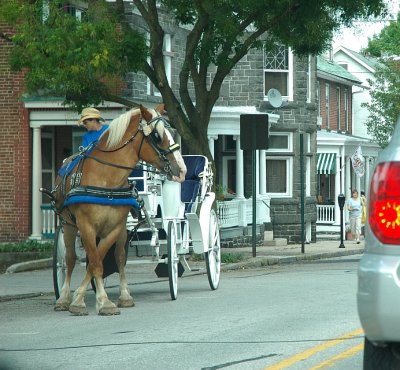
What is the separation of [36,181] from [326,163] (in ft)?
75.8

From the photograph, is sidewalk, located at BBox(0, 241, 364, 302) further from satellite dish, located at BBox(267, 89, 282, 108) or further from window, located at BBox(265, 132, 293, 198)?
window, located at BBox(265, 132, 293, 198)

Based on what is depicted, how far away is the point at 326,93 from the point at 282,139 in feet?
42.8

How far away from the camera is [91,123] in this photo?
14.4 metres

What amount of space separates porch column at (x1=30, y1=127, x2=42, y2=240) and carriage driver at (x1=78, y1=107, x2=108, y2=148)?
13806 mm

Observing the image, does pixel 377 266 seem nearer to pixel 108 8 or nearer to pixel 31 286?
pixel 31 286

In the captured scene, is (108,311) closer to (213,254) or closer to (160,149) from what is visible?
(160,149)

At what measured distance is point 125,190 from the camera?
1348cm

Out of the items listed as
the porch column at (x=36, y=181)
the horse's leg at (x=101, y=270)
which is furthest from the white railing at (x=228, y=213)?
the horse's leg at (x=101, y=270)

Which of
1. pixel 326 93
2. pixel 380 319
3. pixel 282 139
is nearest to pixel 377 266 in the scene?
pixel 380 319

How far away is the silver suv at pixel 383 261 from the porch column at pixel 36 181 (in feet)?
74.1

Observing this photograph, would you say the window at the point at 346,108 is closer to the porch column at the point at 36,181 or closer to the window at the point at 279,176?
the window at the point at 279,176

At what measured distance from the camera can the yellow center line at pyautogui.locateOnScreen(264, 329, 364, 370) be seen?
912 centimetres

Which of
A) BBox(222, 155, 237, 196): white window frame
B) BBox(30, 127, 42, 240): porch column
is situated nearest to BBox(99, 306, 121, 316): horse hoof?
BBox(30, 127, 42, 240): porch column

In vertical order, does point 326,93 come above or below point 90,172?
above
